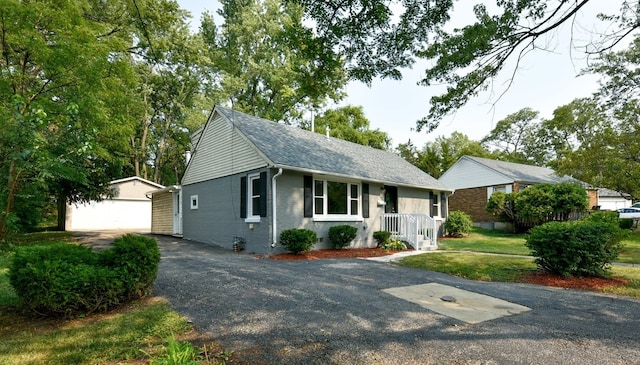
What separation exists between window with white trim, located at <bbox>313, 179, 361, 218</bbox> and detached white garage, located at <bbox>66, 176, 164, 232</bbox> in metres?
15.3

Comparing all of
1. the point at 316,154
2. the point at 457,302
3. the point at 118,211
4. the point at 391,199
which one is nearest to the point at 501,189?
the point at 391,199

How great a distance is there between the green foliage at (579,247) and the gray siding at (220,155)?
7.90 meters

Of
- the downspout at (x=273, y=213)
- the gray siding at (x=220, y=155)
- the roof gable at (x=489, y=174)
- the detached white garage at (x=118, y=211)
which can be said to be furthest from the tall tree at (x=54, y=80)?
the roof gable at (x=489, y=174)

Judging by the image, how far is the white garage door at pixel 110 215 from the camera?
2200 centimetres

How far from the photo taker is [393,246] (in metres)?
12.8

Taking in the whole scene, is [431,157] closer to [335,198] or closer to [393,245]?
[393,245]

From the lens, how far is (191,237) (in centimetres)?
1509

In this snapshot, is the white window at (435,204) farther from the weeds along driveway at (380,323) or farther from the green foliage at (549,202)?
the weeds along driveway at (380,323)

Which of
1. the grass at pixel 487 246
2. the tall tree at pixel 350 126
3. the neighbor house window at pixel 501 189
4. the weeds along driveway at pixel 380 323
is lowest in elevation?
the grass at pixel 487 246

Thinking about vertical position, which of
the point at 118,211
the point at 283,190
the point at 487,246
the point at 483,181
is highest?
the point at 483,181

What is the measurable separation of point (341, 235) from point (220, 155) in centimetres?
597

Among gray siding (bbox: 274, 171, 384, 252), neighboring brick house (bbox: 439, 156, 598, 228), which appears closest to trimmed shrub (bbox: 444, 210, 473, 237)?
neighboring brick house (bbox: 439, 156, 598, 228)

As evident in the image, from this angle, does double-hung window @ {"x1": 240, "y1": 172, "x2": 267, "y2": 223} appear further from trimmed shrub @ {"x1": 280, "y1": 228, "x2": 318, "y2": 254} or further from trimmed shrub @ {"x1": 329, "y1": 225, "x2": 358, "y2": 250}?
trimmed shrub @ {"x1": 329, "y1": 225, "x2": 358, "y2": 250}

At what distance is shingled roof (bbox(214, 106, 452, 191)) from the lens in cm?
1145
